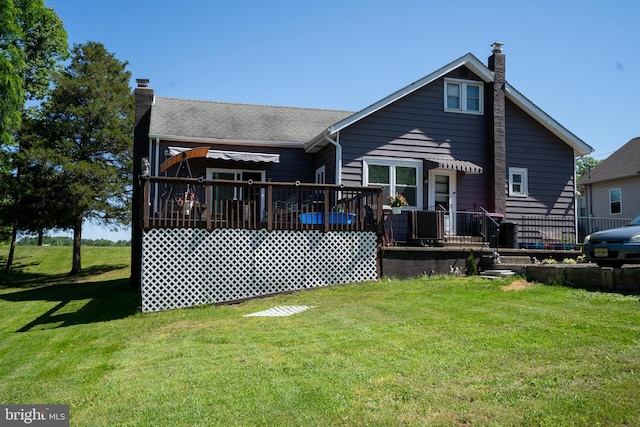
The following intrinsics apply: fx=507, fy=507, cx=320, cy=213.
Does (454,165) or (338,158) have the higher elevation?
(338,158)

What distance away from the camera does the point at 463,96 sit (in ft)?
51.1

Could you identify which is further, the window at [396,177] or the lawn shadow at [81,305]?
the window at [396,177]

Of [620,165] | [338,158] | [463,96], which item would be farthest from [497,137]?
[620,165]

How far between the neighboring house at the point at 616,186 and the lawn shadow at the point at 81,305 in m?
22.5

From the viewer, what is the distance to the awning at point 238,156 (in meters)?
14.6

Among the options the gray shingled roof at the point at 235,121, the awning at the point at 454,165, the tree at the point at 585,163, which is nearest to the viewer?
the awning at the point at 454,165

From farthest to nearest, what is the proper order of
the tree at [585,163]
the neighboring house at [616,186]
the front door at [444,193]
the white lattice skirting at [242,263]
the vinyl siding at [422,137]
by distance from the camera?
the tree at [585,163] → the neighboring house at [616,186] → the front door at [444,193] → the vinyl siding at [422,137] → the white lattice skirting at [242,263]

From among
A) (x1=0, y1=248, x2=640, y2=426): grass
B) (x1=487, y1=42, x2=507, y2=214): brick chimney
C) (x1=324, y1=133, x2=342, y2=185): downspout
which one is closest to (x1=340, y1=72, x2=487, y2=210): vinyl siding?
(x1=324, y1=133, x2=342, y2=185): downspout

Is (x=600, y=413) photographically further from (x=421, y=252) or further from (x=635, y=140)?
(x=635, y=140)

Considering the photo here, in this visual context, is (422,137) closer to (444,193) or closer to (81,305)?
(444,193)

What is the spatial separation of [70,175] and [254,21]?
14.0m

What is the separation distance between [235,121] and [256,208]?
702cm

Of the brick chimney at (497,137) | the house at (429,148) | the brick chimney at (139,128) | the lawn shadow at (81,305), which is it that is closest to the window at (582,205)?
the house at (429,148)

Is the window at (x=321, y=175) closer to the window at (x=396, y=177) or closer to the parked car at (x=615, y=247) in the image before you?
the window at (x=396, y=177)
